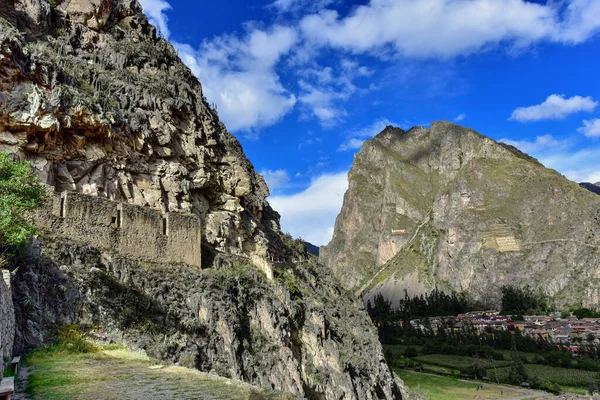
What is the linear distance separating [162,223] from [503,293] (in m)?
197

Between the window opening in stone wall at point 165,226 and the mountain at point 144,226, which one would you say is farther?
the window opening in stone wall at point 165,226

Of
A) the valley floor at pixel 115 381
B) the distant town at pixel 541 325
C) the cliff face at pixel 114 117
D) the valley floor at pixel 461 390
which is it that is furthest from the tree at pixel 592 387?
the valley floor at pixel 115 381

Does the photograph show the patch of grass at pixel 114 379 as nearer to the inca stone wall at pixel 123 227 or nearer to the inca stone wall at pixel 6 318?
the inca stone wall at pixel 6 318

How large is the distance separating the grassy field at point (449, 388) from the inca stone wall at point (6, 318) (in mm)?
73464

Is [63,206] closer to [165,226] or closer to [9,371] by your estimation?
[165,226]

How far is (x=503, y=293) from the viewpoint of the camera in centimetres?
19612

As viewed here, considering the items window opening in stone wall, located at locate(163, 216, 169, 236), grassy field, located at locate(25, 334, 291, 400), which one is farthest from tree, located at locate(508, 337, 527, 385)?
grassy field, located at locate(25, 334, 291, 400)

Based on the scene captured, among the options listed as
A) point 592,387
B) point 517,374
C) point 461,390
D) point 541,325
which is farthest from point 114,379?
point 541,325

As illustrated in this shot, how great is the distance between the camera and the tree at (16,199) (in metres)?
17.0

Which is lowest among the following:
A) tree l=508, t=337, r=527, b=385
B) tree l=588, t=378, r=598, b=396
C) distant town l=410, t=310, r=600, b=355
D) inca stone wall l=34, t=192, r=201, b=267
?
tree l=588, t=378, r=598, b=396

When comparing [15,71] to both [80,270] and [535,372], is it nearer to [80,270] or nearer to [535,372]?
[80,270]

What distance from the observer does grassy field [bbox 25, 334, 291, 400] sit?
9211 millimetres

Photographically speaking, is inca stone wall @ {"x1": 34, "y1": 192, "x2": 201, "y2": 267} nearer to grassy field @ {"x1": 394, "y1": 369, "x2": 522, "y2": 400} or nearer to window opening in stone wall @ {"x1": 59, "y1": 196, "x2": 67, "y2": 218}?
window opening in stone wall @ {"x1": 59, "y1": 196, "x2": 67, "y2": 218}

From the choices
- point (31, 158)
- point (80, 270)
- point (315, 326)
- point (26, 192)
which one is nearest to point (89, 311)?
point (80, 270)
